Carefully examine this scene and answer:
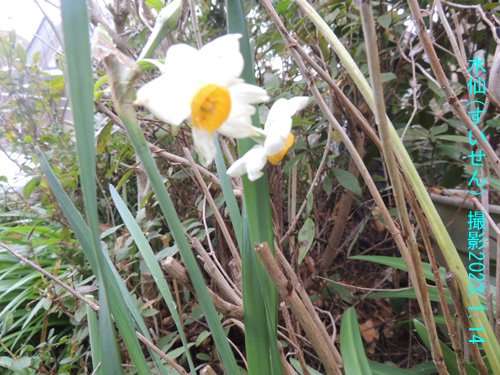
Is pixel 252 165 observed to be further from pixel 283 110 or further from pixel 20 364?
pixel 20 364

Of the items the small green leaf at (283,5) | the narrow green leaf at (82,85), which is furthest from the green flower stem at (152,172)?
the small green leaf at (283,5)

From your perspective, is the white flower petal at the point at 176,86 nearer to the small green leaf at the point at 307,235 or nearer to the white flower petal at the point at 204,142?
the white flower petal at the point at 204,142

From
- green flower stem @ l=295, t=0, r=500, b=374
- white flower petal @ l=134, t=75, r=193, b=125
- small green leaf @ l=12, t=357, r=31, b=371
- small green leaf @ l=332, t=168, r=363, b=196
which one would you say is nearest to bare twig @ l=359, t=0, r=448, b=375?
green flower stem @ l=295, t=0, r=500, b=374

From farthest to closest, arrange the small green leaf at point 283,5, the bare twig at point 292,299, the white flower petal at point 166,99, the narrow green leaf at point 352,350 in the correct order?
the small green leaf at point 283,5
the narrow green leaf at point 352,350
the bare twig at point 292,299
the white flower petal at point 166,99

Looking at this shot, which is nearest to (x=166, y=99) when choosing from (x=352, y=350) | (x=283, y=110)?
(x=283, y=110)

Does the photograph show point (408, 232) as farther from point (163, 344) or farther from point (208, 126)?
point (163, 344)
